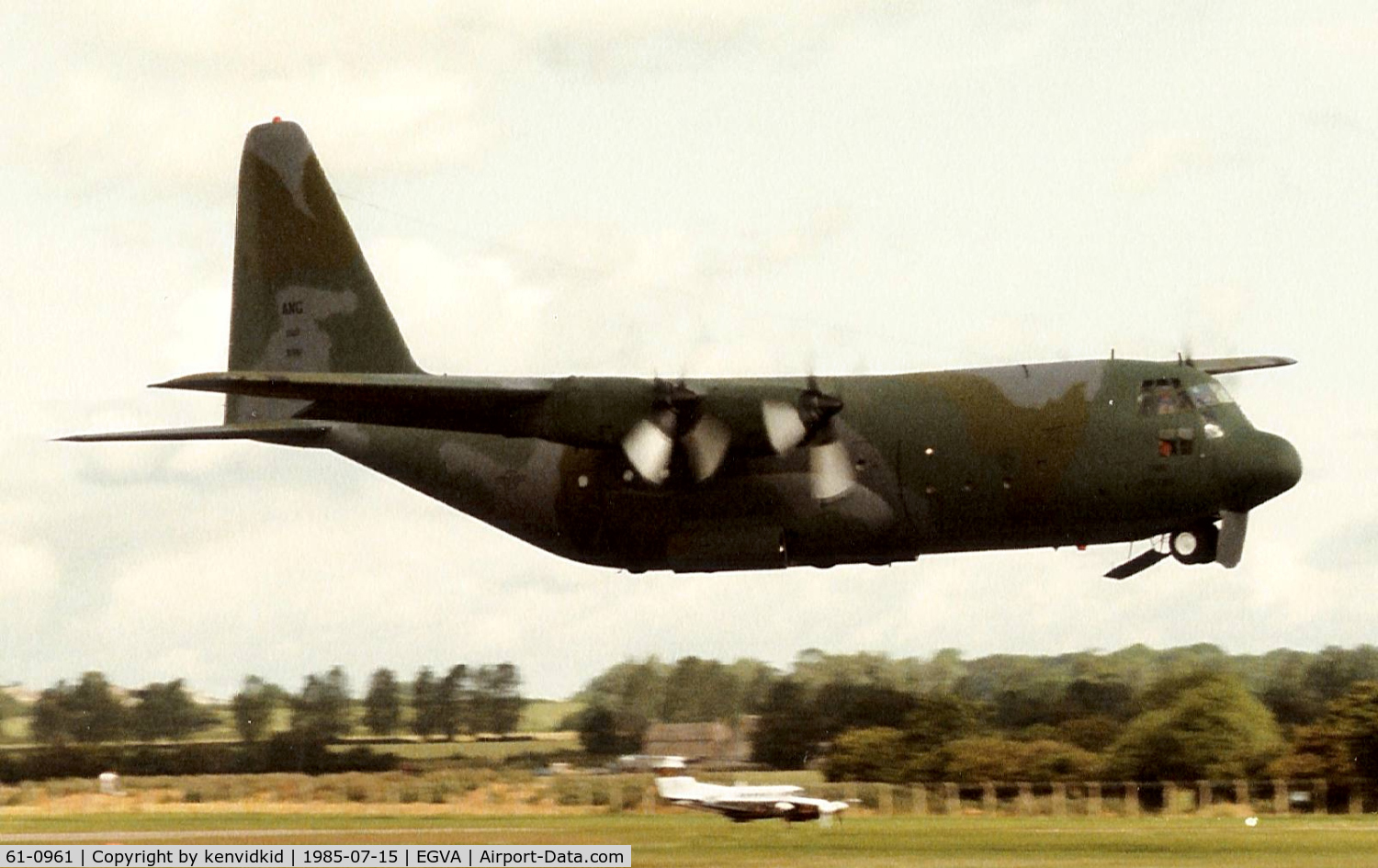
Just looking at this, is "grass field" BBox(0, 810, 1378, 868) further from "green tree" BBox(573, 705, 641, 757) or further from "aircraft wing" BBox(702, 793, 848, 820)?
"green tree" BBox(573, 705, 641, 757)

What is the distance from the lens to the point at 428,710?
37.2 meters

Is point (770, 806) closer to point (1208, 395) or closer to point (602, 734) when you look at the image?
point (602, 734)

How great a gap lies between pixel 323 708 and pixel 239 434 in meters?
7.73

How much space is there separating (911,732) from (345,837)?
→ 15.6 m

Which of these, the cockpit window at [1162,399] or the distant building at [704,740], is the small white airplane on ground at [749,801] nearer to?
Result: the distant building at [704,740]

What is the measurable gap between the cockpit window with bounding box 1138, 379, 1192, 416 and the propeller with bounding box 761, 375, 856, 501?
3.82 m

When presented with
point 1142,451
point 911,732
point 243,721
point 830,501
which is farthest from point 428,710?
point 1142,451

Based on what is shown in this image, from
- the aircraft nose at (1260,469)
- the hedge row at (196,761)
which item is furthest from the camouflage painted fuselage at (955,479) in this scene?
the hedge row at (196,761)

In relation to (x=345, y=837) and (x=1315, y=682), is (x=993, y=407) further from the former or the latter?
(x=1315, y=682)

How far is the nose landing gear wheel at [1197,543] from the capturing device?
27203 mm

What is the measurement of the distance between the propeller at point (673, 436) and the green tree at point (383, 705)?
11269 millimetres

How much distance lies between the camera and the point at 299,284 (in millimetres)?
31594

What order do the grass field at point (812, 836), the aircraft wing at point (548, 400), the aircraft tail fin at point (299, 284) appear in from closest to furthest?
the aircraft wing at point (548, 400) → the grass field at point (812, 836) → the aircraft tail fin at point (299, 284)
